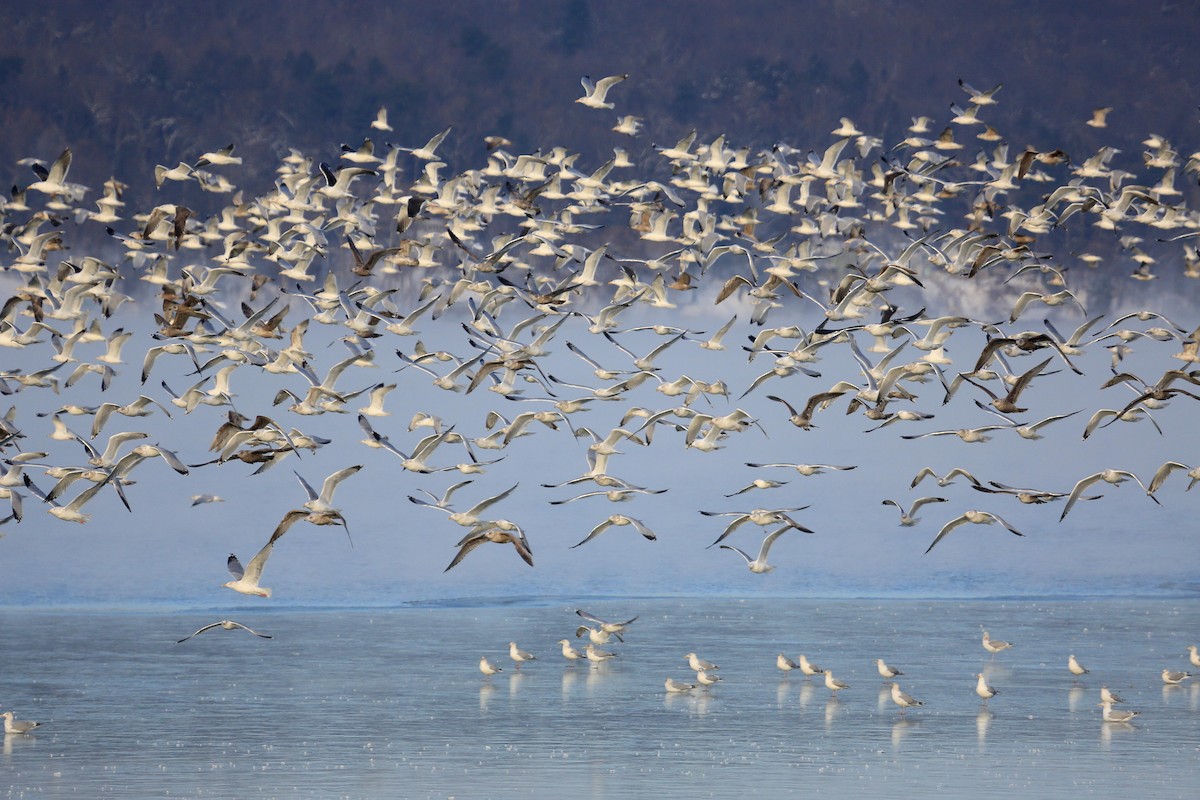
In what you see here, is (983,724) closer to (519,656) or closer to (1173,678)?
(1173,678)

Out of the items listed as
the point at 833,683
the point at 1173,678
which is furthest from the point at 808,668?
the point at 1173,678

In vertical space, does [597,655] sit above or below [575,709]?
above

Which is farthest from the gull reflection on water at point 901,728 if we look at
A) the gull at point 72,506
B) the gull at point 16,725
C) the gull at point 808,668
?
the gull at point 72,506

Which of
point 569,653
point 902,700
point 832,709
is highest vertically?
point 569,653

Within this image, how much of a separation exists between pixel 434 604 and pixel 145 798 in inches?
586

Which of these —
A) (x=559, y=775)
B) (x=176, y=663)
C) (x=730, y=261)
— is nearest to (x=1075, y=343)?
(x=559, y=775)

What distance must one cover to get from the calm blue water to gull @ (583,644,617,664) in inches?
12.2

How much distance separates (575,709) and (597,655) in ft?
10.00

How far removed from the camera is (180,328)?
2503 centimetres

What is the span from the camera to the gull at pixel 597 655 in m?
24.7

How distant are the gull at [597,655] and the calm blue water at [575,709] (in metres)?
0.31

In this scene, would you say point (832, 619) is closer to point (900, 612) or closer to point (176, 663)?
point (900, 612)

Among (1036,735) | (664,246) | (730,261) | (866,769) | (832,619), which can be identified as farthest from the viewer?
(664,246)

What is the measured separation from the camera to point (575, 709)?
71.3ft
